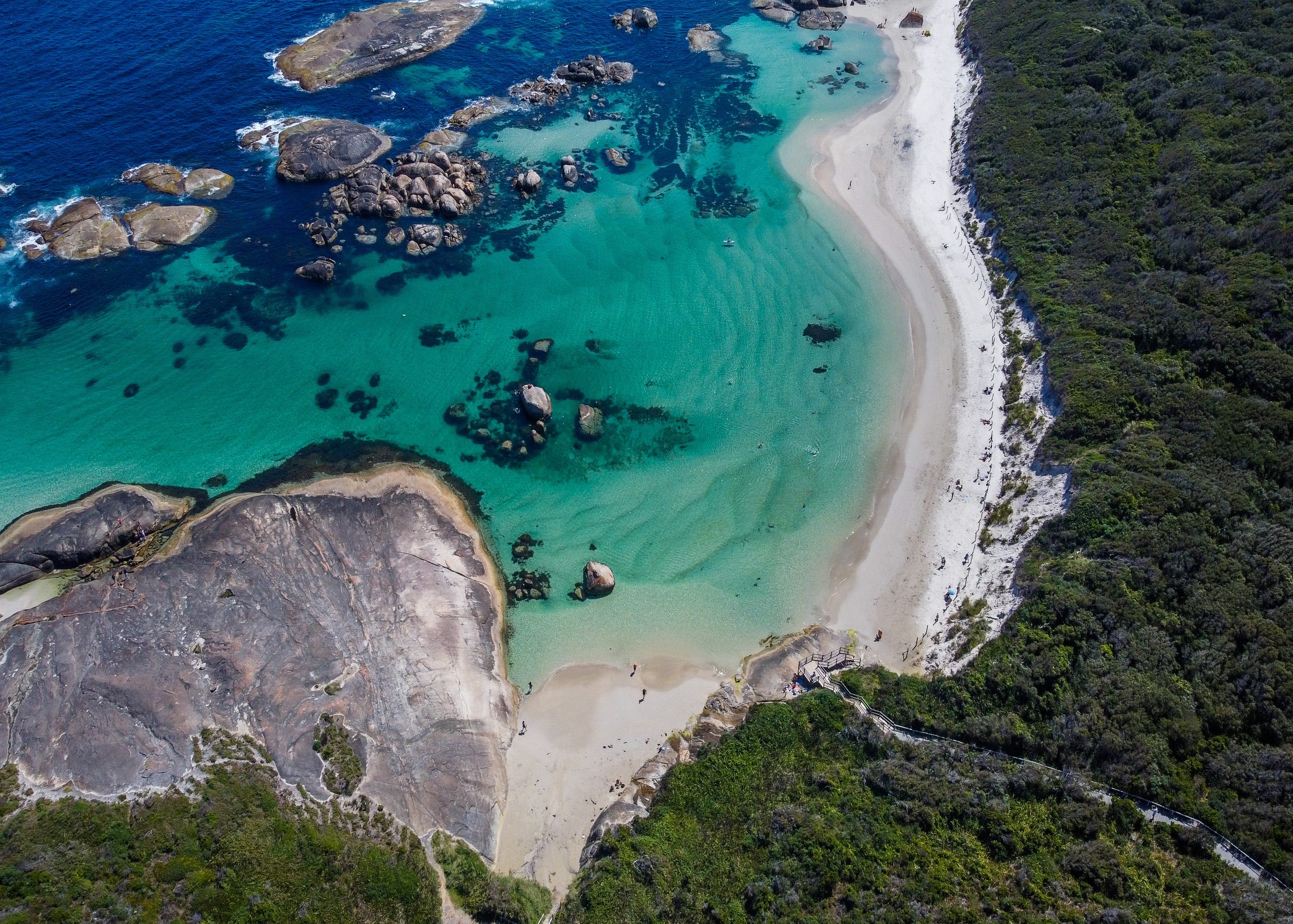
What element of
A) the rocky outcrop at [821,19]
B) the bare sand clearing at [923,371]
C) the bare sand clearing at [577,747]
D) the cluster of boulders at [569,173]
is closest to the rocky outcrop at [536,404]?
the bare sand clearing at [577,747]

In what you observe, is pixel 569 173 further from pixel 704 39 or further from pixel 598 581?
pixel 598 581

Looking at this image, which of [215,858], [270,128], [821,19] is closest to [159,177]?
[270,128]

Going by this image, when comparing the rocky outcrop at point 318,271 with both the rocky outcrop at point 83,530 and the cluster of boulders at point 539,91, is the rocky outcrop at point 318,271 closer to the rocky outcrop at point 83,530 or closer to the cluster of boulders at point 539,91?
the rocky outcrop at point 83,530

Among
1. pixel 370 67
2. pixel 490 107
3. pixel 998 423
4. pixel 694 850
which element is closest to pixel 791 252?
pixel 998 423

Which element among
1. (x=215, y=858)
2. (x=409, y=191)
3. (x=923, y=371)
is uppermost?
(x=409, y=191)

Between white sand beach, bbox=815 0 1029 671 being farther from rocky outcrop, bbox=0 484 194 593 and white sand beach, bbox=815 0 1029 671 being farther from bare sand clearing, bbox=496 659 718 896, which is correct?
rocky outcrop, bbox=0 484 194 593

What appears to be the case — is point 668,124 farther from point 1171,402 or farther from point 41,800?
point 41,800

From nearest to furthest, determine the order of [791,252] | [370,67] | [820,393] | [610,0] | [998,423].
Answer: [998,423] < [820,393] < [791,252] < [370,67] < [610,0]
